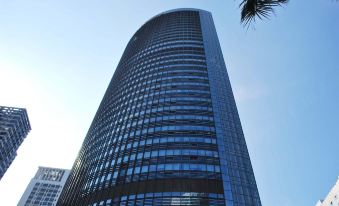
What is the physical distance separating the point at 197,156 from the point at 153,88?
100 feet

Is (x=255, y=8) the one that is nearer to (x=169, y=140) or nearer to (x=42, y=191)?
(x=169, y=140)

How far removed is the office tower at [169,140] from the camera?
55.6 metres

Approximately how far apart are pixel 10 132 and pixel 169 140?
108726 millimetres

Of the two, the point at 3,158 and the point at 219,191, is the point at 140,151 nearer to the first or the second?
the point at 219,191

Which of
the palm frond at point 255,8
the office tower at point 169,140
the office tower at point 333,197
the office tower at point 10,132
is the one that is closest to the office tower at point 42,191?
the office tower at point 10,132

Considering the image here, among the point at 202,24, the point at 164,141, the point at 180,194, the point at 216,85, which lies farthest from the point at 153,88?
the point at 202,24

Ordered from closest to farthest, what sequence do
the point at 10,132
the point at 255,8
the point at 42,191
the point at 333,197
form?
the point at 255,8, the point at 333,197, the point at 10,132, the point at 42,191

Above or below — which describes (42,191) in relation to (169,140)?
above

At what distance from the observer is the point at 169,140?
2547 inches

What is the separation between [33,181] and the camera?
630 feet

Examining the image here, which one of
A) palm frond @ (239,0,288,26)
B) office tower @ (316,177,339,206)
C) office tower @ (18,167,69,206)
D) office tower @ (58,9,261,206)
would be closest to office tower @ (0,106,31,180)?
office tower @ (18,167,69,206)

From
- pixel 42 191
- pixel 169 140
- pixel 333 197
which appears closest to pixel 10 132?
pixel 42 191

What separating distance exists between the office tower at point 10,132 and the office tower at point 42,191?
34282 mm

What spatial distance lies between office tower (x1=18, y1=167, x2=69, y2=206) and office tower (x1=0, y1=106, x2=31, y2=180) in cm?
3428
